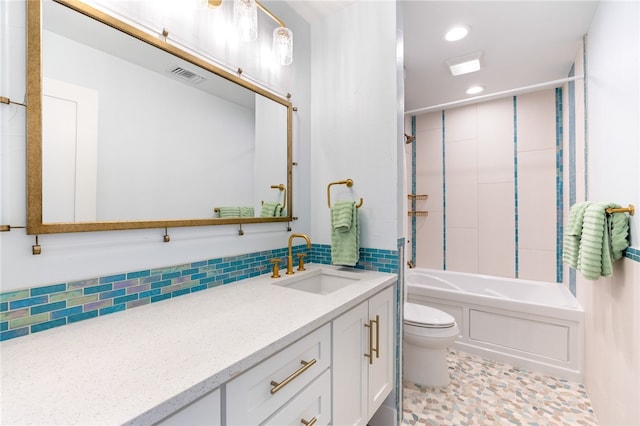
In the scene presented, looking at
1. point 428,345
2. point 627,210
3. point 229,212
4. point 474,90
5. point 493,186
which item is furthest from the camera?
point 493,186

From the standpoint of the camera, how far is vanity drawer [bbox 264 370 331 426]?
0.85 metres

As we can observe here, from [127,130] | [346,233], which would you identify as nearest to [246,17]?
[127,130]

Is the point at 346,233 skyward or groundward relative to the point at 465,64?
groundward

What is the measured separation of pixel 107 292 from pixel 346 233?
3.75ft

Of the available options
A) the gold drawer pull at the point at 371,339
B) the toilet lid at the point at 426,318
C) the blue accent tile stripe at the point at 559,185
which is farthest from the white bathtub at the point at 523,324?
the gold drawer pull at the point at 371,339

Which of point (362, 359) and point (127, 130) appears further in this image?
point (362, 359)

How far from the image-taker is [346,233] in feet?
5.50

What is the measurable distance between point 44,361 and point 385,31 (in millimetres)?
1985

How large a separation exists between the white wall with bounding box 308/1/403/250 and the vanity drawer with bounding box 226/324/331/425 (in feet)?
2.70

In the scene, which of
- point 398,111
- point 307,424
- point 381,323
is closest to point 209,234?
point 307,424

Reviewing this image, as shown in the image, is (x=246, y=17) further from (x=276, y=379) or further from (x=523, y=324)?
(x=523, y=324)

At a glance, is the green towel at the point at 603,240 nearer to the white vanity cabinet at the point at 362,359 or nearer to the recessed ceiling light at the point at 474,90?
the white vanity cabinet at the point at 362,359

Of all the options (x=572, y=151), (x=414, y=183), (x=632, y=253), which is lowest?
(x=632, y=253)

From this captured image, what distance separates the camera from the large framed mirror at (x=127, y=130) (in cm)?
87
